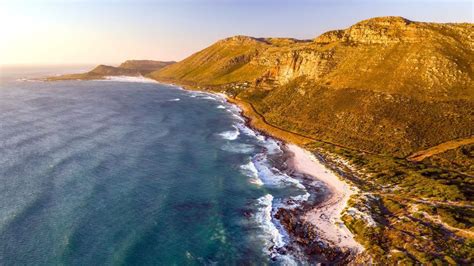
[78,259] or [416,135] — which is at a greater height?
[416,135]

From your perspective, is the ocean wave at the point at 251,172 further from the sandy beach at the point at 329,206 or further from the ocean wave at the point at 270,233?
the sandy beach at the point at 329,206

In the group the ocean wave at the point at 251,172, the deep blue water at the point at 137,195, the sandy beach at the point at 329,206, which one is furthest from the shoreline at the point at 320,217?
the ocean wave at the point at 251,172

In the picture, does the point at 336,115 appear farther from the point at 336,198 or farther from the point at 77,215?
the point at 77,215

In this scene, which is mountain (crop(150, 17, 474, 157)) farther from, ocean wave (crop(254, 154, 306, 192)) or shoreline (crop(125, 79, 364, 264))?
ocean wave (crop(254, 154, 306, 192))

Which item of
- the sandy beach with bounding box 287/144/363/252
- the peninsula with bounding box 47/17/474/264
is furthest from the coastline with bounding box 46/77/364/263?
the peninsula with bounding box 47/17/474/264

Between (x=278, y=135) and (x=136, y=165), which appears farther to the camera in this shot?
(x=278, y=135)

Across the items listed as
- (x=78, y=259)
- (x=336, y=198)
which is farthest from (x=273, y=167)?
(x=78, y=259)

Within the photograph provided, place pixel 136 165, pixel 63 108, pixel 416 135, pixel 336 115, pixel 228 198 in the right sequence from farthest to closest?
pixel 63 108 → pixel 336 115 → pixel 416 135 → pixel 136 165 → pixel 228 198
